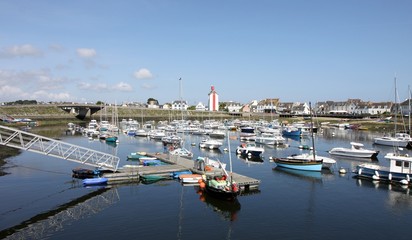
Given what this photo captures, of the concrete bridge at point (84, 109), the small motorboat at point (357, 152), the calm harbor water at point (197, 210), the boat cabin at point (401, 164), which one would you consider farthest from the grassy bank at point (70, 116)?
the calm harbor water at point (197, 210)

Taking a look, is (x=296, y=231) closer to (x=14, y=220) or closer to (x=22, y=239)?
(x=22, y=239)

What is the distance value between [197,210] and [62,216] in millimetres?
11697

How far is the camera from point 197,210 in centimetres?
3117

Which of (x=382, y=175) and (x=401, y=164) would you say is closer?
(x=401, y=164)

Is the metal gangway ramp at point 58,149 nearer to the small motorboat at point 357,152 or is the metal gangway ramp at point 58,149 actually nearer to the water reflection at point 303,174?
the water reflection at point 303,174

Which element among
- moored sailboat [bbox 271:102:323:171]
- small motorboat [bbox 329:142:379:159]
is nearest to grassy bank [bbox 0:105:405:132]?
small motorboat [bbox 329:142:379:159]

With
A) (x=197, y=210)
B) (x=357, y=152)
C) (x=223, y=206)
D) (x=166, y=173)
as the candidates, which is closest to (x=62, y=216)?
(x=197, y=210)

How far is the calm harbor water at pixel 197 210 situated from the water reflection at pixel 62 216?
0.07 m

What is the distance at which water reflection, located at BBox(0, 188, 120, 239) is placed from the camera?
1003 inches

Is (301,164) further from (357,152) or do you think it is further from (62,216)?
(62,216)

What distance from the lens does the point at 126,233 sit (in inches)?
1006

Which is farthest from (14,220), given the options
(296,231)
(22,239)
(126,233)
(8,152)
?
(8,152)

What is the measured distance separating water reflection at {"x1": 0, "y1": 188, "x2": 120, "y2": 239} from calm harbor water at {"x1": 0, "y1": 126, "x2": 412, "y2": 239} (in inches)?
2.8

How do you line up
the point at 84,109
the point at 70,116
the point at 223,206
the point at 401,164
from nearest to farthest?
the point at 223,206 → the point at 401,164 → the point at 70,116 → the point at 84,109
